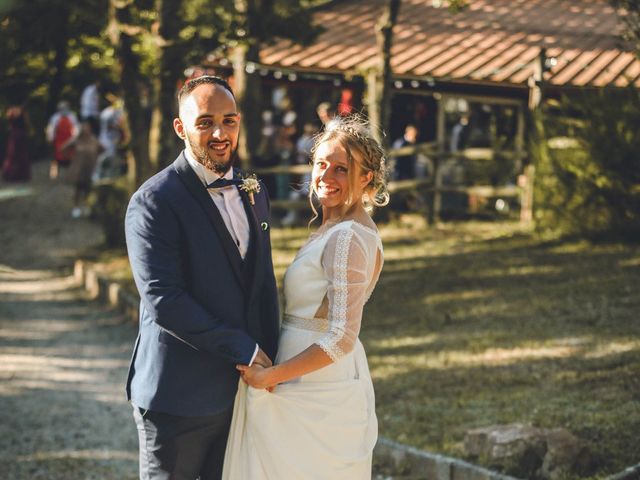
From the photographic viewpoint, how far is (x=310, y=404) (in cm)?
380

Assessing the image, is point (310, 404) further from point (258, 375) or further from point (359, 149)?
point (359, 149)

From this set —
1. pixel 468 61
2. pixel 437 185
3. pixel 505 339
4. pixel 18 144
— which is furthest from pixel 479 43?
pixel 505 339

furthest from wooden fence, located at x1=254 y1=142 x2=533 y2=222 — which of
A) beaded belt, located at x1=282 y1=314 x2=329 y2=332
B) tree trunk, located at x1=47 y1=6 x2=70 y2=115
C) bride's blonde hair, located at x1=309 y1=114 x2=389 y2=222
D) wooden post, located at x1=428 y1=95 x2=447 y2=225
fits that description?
beaded belt, located at x1=282 y1=314 x2=329 y2=332

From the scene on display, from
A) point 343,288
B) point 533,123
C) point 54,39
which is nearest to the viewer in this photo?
point 343,288

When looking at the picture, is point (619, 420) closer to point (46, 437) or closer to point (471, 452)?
point (471, 452)

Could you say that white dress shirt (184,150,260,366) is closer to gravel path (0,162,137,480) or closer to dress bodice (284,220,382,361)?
dress bodice (284,220,382,361)

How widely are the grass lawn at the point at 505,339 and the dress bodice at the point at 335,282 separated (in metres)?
2.46

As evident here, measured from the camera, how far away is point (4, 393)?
841 cm

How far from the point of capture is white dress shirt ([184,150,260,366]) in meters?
3.71

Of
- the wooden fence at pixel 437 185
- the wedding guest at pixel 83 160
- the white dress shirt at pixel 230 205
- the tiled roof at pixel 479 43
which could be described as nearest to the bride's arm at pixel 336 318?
the white dress shirt at pixel 230 205

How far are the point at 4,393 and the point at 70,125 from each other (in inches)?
437

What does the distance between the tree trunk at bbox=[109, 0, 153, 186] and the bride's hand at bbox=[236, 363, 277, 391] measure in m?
9.57

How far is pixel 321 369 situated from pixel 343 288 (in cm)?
37

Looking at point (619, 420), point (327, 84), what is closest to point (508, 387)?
point (619, 420)
